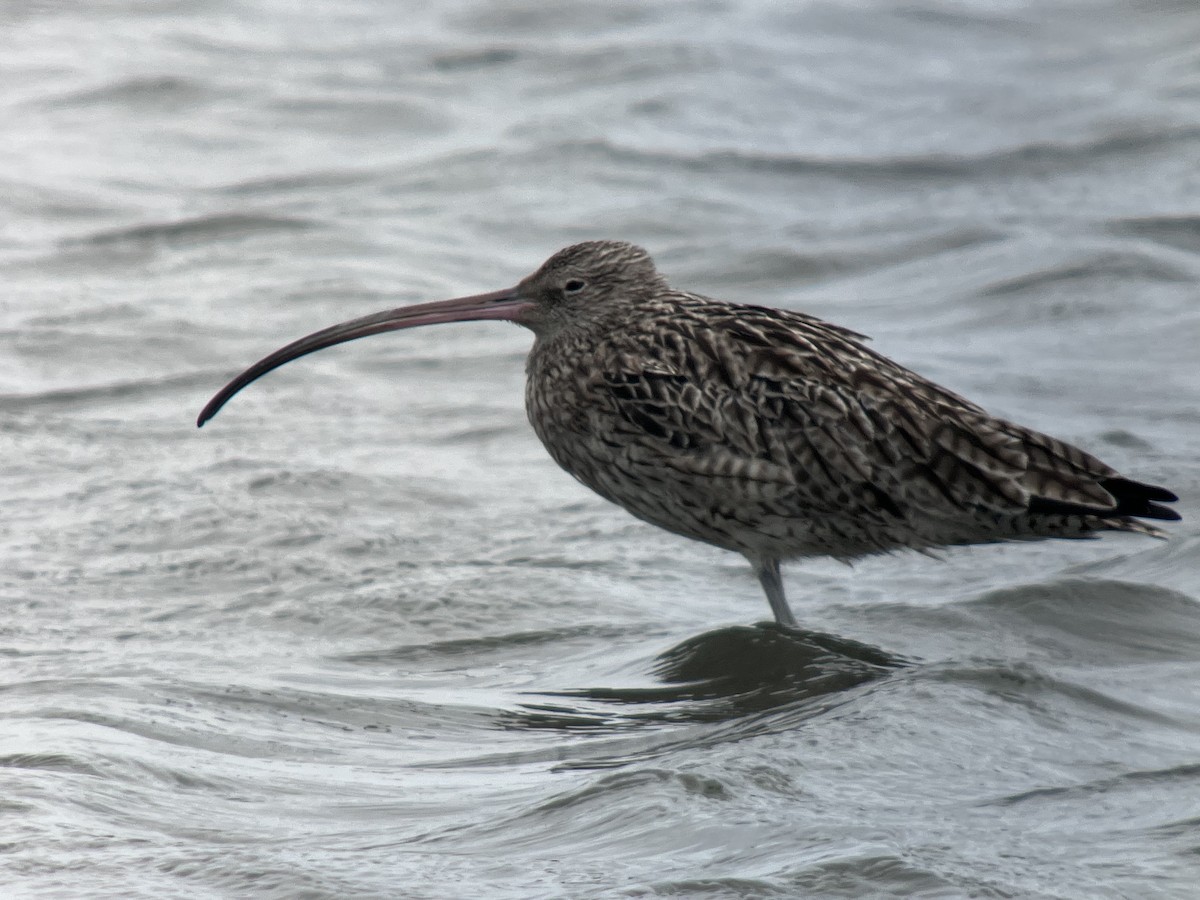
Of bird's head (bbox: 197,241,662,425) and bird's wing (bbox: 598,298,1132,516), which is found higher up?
bird's head (bbox: 197,241,662,425)

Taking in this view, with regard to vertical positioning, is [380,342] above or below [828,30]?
below

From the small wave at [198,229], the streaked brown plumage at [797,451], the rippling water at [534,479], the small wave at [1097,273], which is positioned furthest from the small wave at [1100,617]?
the small wave at [198,229]

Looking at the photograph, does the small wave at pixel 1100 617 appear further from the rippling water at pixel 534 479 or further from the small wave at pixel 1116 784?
the small wave at pixel 1116 784

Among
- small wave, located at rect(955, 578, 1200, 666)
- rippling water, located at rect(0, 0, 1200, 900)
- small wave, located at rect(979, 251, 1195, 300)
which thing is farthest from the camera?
small wave, located at rect(979, 251, 1195, 300)

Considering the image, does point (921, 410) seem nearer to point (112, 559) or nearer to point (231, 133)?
point (112, 559)

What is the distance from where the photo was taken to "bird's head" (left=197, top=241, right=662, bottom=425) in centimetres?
788

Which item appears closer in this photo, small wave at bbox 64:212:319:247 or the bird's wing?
the bird's wing

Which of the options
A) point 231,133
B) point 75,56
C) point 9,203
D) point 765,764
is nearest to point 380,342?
point 9,203

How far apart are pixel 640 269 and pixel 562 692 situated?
1937mm

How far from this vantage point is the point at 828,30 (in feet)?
67.4

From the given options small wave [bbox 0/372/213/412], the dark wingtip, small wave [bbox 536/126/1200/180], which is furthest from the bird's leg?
small wave [bbox 536/126/1200/180]

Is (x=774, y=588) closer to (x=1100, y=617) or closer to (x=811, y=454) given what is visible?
(x=811, y=454)

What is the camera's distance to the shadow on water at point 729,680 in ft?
22.0

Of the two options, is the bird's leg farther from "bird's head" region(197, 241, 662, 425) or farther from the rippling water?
"bird's head" region(197, 241, 662, 425)
